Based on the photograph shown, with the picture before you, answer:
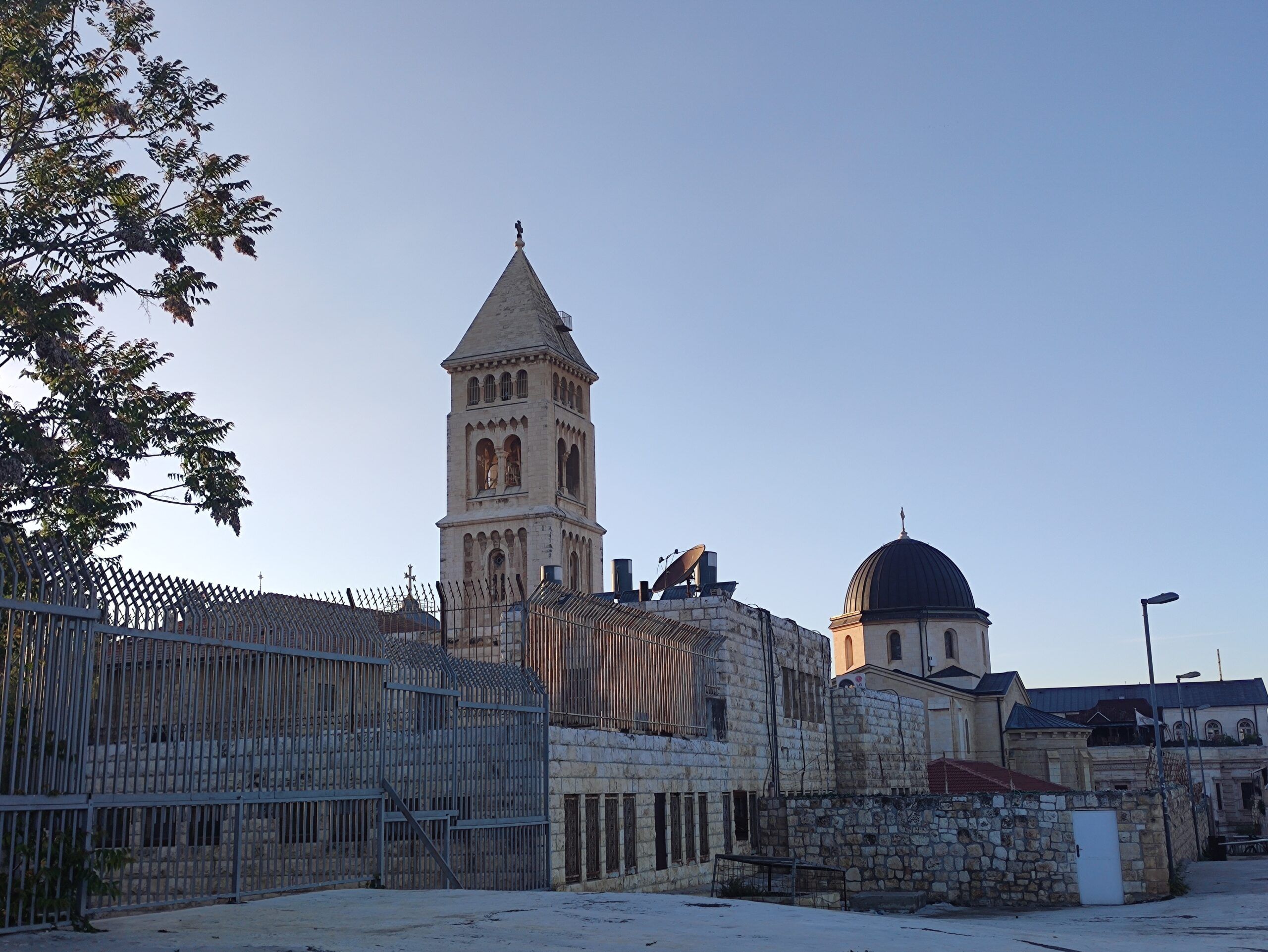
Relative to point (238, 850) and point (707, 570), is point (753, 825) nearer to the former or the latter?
point (707, 570)

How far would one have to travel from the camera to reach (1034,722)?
57344mm

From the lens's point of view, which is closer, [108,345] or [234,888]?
[234,888]

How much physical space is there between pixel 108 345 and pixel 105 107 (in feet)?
11.2

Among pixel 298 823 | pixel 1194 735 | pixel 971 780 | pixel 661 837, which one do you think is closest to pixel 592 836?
pixel 661 837

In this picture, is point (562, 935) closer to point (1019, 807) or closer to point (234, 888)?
point (234, 888)

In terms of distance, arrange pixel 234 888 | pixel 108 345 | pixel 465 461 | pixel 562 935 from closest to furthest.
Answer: pixel 562 935 → pixel 234 888 → pixel 108 345 → pixel 465 461

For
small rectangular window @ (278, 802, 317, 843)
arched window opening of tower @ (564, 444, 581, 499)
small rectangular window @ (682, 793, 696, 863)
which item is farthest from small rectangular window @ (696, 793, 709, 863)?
arched window opening of tower @ (564, 444, 581, 499)

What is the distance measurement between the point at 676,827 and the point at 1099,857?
7.82 metres

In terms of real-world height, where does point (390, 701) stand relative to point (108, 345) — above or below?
below

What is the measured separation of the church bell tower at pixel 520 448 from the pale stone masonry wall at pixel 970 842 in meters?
38.4

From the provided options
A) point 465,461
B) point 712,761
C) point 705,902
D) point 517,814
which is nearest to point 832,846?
point 712,761

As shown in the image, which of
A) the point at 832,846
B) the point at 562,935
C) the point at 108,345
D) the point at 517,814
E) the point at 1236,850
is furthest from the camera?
the point at 1236,850

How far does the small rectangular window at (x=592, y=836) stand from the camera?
17453mm

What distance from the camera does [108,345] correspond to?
57.7 ft
